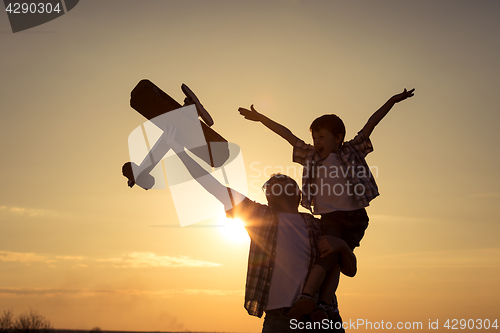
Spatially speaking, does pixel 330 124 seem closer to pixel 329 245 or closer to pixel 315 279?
pixel 329 245

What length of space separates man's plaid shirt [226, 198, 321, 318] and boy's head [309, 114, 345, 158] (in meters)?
0.87

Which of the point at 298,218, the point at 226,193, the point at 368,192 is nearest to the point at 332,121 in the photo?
the point at 368,192

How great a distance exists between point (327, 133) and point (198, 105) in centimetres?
151

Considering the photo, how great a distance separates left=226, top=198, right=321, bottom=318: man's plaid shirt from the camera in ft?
13.1

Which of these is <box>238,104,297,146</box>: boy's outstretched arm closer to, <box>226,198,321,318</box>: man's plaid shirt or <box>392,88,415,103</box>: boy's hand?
<box>226,198,321,318</box>: man's plaid shirt

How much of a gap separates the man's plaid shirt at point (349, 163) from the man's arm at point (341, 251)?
53 cm

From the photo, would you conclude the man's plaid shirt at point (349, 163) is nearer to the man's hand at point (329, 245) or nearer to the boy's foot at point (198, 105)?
the man's hand at point (329, 245)

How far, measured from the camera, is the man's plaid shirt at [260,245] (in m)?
3.98

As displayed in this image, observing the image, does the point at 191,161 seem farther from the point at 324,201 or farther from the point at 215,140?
the point at 324,201

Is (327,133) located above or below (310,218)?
above

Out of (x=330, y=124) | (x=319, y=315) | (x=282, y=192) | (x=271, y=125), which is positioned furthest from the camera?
(x=271, y=125)

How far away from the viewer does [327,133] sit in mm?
A: 4734

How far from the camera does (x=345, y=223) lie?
4.44 meters

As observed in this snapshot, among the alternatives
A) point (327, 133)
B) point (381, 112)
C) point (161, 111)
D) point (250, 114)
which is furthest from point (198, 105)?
point (381, 112)
